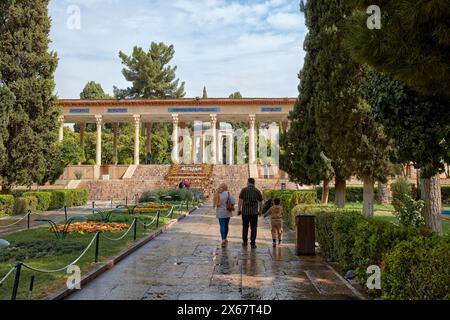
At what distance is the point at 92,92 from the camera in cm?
6950

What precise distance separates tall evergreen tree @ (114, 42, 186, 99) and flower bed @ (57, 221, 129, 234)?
5113 centimetres

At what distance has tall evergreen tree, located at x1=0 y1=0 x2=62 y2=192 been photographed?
24.3 m

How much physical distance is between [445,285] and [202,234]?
10.0 meters

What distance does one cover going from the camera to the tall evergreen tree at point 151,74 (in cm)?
6431

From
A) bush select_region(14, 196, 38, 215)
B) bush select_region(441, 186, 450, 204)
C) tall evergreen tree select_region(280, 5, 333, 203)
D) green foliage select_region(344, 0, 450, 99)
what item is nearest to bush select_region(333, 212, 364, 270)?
green foliage select_region(344, 0, 450, 99)

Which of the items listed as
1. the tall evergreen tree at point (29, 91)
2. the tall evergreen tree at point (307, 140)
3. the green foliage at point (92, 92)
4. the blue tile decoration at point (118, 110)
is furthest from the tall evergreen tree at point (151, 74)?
the tall evergreen tree at point (307, 140)

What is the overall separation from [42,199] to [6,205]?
10.1 feet

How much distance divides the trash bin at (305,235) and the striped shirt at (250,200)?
1.15 metres

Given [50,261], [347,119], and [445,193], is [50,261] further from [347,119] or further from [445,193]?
[445,193]

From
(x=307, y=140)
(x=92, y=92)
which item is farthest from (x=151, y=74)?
(x=307, y=140)

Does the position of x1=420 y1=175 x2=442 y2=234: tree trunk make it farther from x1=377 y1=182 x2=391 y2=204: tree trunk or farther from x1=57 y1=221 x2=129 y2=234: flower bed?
x1=377 y1=182 x2=391 y2=204: tree trunk

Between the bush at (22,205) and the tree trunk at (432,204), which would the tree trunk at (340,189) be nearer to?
the tree trunk at (432,204)

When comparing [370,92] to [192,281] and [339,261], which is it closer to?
[339,261]

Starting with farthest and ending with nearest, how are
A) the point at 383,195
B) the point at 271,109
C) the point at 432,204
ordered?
the point at 271,109 → the point at 383,195 → the point at 432,204
